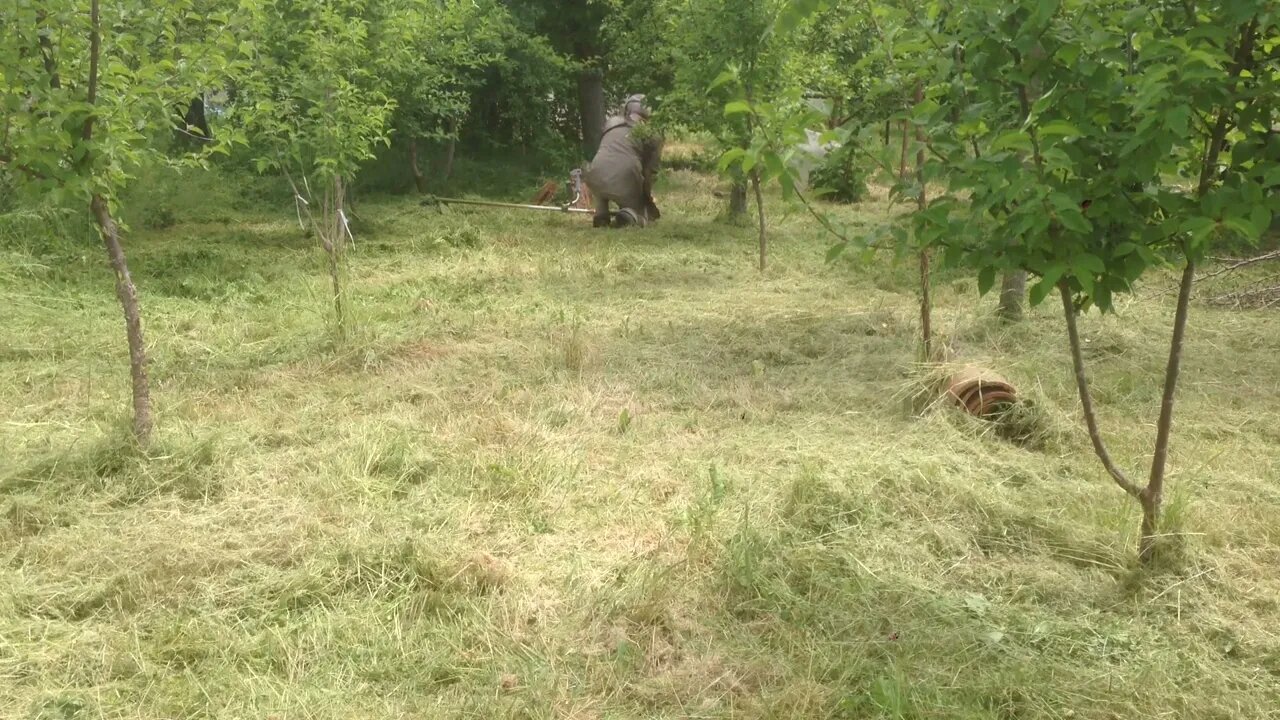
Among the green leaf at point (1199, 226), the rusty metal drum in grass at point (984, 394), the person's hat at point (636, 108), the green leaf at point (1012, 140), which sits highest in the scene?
the person's hat at point (636, 108)

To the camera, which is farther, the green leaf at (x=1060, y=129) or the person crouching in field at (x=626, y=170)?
the person crouching in field at (x=626, y=170)

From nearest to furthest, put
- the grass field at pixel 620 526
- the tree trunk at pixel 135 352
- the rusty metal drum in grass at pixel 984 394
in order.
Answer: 1. the grass field at pixel 620 526
2. the tree trunk at pixel 135 352
3. the rusty metal drum in grass at pixel 984 394

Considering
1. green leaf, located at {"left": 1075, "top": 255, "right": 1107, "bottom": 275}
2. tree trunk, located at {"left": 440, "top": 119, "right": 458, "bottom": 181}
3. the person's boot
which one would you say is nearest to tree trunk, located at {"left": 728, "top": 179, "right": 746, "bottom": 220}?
the person's boot

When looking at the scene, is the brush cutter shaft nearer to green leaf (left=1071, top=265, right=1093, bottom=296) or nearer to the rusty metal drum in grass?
the rusty metal drum in grass

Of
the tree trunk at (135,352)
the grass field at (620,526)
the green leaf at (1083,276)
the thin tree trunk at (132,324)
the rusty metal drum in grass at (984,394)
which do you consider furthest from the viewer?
the rusty metal drum in grass at (984,394)

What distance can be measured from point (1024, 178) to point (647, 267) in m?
7.67

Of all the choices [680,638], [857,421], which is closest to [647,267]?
[857,421]

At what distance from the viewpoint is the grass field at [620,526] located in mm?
2906

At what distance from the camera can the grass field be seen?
114 inches

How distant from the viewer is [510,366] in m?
6.39

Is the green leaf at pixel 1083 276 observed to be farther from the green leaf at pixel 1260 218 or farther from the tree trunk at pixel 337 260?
the tree trunk at pixel 337 260

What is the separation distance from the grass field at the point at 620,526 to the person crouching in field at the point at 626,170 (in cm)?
581

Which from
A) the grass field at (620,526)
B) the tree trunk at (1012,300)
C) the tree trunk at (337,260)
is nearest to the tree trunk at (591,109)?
the tree trunk at (337,260)

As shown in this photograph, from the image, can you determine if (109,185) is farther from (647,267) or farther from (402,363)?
(647,267)
